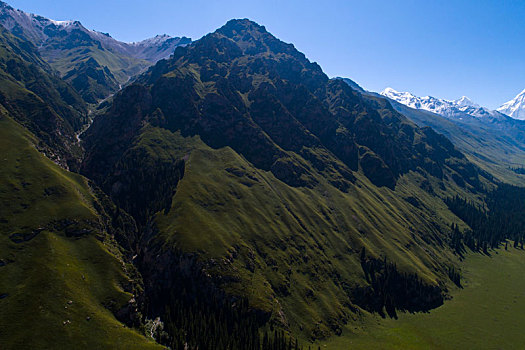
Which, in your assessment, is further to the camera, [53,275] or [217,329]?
[217,329]

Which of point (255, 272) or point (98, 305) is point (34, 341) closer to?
point (98, 305)

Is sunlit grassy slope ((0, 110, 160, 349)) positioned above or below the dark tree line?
above

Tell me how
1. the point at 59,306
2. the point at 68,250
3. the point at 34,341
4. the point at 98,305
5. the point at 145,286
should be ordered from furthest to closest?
the point at 145,286, the point at 68,250, the point at 98,305, the point at 59,306, the point at 34,341

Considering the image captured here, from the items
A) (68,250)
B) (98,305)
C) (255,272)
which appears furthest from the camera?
(255,272)

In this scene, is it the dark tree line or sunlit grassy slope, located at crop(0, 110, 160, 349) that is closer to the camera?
sunlit grassy slope, located at crop(0, 110, 160, 349)

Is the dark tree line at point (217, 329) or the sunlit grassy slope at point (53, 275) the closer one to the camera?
the sunlit grassy slope at point (53, 275)

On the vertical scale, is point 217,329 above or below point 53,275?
below

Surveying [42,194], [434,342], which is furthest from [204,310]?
[434,342]

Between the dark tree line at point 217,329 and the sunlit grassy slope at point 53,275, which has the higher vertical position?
the sunlit grassy slope at point 53,275
